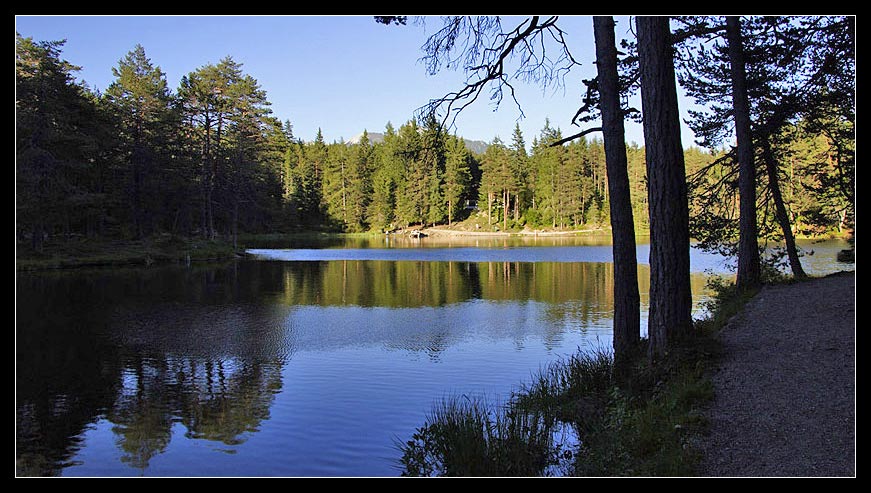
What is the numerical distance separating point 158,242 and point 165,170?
5669 mm

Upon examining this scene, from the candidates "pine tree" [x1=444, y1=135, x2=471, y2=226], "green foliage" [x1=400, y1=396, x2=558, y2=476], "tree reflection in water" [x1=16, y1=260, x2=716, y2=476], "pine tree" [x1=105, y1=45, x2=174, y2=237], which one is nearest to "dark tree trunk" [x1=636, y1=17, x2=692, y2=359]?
"green foliage" [x1=400, y1=396, x2=558, y2=476]

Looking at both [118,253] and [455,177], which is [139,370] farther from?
[455,177]

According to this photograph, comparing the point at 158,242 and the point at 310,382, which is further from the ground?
the point at 158,242

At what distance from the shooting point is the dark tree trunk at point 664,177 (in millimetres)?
6742

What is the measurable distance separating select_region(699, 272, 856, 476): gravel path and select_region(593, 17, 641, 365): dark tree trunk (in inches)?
49.5

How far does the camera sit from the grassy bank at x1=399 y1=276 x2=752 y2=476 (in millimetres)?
5059

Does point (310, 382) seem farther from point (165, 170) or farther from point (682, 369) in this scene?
point (165, 170)

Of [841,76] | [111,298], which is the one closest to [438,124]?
[841,76]

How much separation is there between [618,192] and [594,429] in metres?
3.44

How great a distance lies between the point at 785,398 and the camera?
5.62 meters

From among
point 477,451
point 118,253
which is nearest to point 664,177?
point 477,451

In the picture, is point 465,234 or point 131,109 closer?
point 131,109

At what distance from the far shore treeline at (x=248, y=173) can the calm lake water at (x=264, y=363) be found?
3.47m
